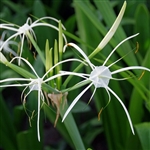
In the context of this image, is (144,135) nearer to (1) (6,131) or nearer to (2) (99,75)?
(2) (99,75)

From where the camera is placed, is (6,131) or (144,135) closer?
(144,135)

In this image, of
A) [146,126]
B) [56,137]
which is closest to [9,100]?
[56,137]

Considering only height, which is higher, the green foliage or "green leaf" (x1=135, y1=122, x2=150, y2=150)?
the green foliage

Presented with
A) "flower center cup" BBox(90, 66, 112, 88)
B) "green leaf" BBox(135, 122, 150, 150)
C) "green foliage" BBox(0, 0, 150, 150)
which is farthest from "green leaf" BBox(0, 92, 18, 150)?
"flower center cup" BBox(90, 66, 112, 88)

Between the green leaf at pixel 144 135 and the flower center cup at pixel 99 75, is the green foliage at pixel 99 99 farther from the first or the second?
the flower center cup at pixel 99 75

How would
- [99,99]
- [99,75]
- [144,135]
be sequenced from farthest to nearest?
[99,99] → [144,135] → [99,75]

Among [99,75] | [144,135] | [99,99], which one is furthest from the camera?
[99,99]

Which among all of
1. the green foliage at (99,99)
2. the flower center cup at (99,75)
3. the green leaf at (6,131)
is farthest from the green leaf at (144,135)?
the green leaf at (6,131)

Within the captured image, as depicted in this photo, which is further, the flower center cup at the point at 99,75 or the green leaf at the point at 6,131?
the green leaf at the point at 6,131

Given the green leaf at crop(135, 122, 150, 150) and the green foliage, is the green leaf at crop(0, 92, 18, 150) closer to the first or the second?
the green foliage

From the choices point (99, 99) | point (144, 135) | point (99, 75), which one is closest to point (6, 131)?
point (99, 99)

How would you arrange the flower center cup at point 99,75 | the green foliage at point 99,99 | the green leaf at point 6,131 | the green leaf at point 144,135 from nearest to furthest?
the flower center cup at point 99,75 < the green leaf at point 144,135 < the green foliage at point 99,99 < the green leaf at point 6,131
